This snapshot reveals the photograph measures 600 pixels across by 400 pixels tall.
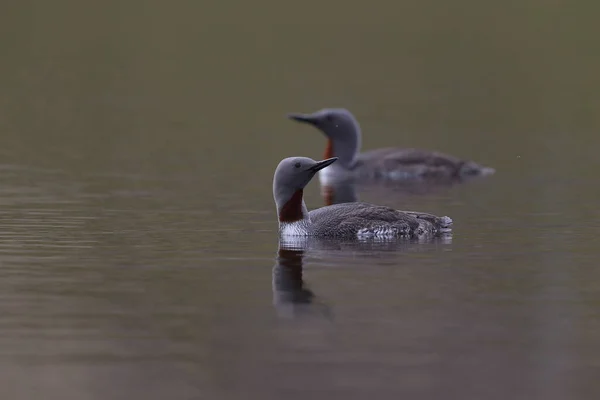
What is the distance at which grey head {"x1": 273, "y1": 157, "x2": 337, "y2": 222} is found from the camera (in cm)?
1205

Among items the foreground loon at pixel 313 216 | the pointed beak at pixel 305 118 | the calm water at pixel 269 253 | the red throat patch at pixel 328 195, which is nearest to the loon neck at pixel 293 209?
the foreground loon at pixel 313 216

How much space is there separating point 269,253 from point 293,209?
0.69 m

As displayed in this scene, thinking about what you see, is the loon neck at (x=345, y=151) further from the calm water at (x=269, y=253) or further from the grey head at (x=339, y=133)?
the calm water at (x=269, y=253)

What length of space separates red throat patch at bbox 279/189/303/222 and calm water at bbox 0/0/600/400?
0.85ft

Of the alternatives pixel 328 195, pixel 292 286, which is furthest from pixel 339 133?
pixel 292 286

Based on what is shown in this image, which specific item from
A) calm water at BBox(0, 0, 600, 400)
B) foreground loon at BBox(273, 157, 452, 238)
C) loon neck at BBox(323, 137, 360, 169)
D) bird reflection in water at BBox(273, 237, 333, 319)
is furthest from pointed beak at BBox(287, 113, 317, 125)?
bird reflection in water at BBox(273, 237, 333, 319)

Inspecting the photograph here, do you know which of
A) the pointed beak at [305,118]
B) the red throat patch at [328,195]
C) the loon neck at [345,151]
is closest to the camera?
the red throat patch at [328,195]

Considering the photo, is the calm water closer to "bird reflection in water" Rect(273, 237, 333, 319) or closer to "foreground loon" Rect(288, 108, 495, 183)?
"bird reflection in water" Rect(273, 237, 333, 319)

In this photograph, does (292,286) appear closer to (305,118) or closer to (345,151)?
(305,118)

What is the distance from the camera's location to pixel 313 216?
482 inches

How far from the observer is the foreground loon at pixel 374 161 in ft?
61.1

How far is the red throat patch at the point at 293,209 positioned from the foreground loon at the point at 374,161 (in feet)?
20.6

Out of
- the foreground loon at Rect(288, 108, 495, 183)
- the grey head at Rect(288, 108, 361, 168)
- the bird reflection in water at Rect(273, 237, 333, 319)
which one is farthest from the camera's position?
the grey head at Rect(288, 108, 361, 168)

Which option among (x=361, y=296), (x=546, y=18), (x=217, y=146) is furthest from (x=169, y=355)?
(x=546, y=18)
